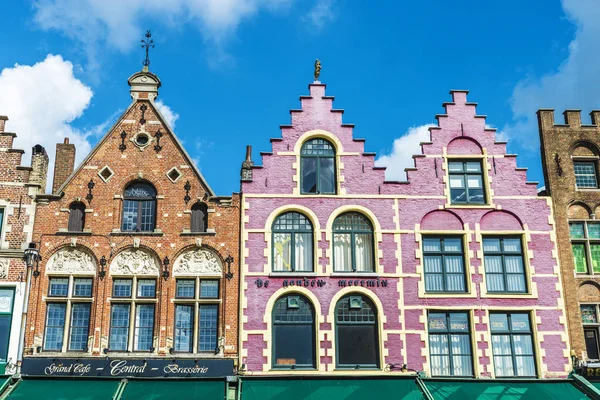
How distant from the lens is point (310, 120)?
76.1 feet

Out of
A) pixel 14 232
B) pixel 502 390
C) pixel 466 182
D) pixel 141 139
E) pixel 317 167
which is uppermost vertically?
pixel 141 139

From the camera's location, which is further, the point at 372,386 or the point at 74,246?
the point at 74,246

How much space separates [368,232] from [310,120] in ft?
13.8

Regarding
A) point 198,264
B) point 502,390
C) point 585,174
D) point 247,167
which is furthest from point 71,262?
point 585,174

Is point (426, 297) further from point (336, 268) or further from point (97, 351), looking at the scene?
point (97, 351)

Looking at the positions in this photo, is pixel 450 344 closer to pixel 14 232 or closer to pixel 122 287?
pixel 122 287

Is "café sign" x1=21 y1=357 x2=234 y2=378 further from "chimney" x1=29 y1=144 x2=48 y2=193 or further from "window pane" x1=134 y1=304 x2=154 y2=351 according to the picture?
"chimney" x1=29 y1=144 x2=48 y2=193

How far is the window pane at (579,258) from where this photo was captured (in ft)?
72.9

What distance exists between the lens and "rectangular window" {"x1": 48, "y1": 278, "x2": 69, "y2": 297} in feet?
69.9

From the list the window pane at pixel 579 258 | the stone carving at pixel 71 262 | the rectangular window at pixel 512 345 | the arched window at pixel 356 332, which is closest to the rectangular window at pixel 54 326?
the stone carving at pixel 71 262

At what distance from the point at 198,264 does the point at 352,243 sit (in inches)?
188

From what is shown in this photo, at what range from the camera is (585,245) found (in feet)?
73.4

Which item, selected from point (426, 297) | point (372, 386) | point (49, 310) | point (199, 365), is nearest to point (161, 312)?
point (199, 365)

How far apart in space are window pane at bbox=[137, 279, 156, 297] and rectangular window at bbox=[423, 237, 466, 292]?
8.31 m
